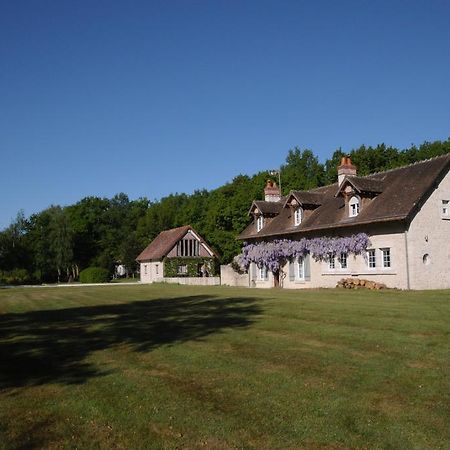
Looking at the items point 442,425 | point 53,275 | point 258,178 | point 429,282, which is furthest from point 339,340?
point 53,275

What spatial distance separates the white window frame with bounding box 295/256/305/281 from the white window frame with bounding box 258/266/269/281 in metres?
3.64

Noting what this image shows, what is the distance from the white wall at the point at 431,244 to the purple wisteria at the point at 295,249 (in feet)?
9.16

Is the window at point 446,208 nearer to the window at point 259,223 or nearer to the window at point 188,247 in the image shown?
the window at point 259,223

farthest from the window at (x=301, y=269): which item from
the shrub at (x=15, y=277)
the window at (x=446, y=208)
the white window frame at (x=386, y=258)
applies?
the shrub at (x=15, y=277)

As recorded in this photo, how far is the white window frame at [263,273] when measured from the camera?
36938 mm

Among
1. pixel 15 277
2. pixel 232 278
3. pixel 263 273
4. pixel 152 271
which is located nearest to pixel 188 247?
pixel 152 271

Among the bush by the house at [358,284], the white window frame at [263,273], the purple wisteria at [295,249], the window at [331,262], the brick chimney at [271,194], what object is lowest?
the bush by the house at [358,284]

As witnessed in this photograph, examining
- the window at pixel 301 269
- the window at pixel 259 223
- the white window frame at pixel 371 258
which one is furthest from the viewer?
the window at pixel 259 223

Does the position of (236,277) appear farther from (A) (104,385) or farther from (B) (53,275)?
(B) (53,275)

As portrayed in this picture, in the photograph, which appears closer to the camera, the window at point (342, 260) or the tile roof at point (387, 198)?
the tile roof at point (387, 198)

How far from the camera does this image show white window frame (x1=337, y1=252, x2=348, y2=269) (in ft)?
96.6

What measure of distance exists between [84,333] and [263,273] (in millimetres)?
25207

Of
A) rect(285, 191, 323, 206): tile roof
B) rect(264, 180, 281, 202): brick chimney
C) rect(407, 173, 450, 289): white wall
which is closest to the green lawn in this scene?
rect(407, 173, 450, 289): white wall

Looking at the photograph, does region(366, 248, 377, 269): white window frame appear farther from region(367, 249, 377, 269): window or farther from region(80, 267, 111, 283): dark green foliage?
region(80, 267, 111, 283): dark green foliage
